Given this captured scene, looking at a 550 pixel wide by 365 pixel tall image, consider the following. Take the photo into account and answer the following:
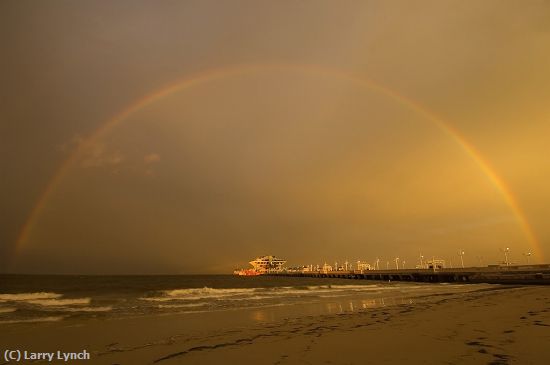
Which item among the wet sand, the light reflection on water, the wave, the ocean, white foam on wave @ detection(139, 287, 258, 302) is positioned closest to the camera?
the wet sand

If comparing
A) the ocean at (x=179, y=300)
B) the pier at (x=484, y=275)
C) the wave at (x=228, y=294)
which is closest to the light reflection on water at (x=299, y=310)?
the ocean at (x=179, y=300)

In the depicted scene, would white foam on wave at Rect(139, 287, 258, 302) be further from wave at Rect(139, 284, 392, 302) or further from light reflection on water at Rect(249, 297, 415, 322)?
light reflection on water at Rect(249, 297, 415, 322)

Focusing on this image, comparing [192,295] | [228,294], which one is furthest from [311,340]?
[192,295]

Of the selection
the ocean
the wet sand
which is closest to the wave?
the ocean

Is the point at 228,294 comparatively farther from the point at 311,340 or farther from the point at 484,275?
the point at 484,275

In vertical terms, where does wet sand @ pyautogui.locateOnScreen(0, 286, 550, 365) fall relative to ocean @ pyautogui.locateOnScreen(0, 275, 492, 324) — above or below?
above

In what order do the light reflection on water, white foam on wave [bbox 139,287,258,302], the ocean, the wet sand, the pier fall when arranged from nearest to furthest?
1. the wet sand
2. the light reflection on water
3. the ocean
4. white foam on wave [bbox 139,287,258,302]
5. the pier

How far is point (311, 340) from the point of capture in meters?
10.0

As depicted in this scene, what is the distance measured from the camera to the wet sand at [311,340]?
7.84 m

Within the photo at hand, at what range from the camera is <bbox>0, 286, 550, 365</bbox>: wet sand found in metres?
7.84

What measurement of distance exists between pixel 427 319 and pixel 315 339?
233 inches

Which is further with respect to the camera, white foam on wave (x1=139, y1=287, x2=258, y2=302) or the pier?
the pier

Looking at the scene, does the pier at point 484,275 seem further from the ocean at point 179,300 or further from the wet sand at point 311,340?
the wet sand at point 311,340

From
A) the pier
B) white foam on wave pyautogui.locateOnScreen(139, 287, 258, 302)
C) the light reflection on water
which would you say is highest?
the light reflection on water
